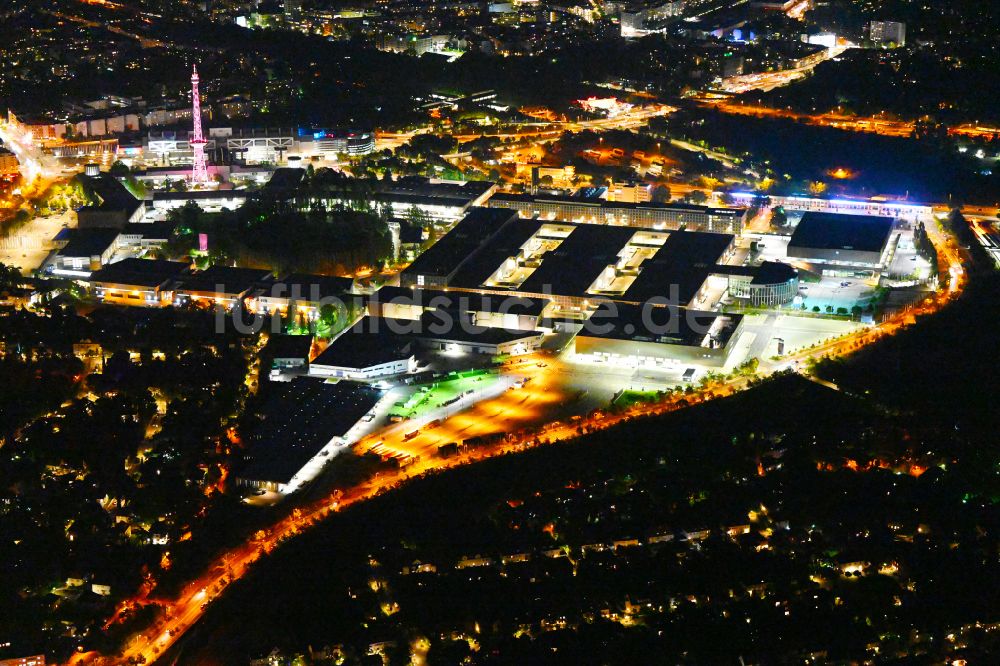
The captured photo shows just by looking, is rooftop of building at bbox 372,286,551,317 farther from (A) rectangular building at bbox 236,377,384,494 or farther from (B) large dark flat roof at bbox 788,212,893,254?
(B) large dark flat roof at bbox 788,212,893,254

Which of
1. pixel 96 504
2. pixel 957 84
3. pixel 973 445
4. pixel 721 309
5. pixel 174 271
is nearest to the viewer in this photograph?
pixel 96 504

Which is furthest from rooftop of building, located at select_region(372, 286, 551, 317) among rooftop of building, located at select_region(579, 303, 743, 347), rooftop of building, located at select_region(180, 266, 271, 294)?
rooftop of building, located at select_region(180, 266, 271, 294)

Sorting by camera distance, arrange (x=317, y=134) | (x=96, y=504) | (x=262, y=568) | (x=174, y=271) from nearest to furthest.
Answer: (x=262, y=568), (x=96, y=504), (x=174, y=271), (x=317, y=134)

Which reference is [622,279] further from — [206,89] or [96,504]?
[206,89]

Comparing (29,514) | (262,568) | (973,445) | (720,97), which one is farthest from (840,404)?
(720,97)

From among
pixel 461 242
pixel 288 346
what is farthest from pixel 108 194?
pixel 288 346

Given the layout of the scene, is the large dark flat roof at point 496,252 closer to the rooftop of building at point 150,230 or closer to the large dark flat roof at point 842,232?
the large dark flat roof at point 842,232

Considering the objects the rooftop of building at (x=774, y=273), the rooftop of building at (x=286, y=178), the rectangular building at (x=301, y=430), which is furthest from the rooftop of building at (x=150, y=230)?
the rooftop of building at (x=774, y=273)
